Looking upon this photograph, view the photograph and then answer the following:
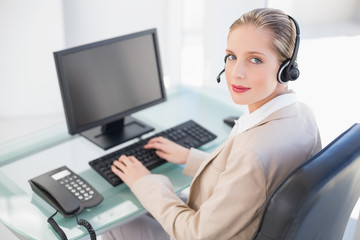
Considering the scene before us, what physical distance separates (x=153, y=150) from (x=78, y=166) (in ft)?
0.90

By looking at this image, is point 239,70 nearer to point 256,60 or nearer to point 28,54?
point 256,60

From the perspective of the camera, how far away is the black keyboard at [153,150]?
A: 1610mm

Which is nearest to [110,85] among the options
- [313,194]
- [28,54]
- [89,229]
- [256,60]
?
[89,229]

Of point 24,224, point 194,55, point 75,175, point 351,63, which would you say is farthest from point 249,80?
point 194,55

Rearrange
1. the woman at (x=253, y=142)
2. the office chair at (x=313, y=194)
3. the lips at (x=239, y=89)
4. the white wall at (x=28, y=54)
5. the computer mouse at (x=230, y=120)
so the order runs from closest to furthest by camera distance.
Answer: the office chair at (x=313, y=194) < the woman at (x=253, y=142) < the lips at (x=239, y=89) < the computer mouse at (x=230, y=120) < the white wall at (x=28, y=54)

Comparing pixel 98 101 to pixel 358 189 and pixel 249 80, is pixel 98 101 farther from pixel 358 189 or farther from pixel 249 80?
pixel 358 189

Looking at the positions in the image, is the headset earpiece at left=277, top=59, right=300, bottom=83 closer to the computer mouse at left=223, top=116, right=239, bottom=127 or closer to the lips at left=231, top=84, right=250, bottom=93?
the lips at left=231, top=84, right=250, bottom=93

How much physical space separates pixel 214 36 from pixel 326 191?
5.76 ft

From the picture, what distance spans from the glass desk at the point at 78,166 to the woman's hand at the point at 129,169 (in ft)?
0.15

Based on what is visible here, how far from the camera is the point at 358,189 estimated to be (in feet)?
4.21

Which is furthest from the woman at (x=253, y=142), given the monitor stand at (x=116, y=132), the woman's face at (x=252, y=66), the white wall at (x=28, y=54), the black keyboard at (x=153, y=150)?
the white wall at (x=28, y=54)

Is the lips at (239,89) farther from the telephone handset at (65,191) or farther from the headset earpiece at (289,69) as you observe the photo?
the telephone handset at (65,191)

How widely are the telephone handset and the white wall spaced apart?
5.50 feet

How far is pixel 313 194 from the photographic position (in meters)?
1.01
